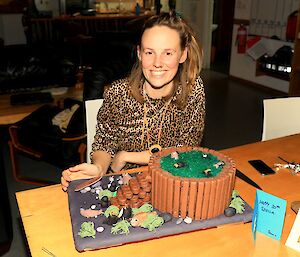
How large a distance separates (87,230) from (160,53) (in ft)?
2.24

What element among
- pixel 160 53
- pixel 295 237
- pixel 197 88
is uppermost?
pixel 160 53

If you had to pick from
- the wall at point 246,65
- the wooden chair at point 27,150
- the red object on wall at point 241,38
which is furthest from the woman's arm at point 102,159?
the red object on wall at point 241,38

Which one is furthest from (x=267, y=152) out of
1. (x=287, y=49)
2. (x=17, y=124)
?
(x=287, y=49)

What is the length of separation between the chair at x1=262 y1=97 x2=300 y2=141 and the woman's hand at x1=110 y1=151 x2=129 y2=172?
2.89ft

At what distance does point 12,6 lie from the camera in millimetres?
7145

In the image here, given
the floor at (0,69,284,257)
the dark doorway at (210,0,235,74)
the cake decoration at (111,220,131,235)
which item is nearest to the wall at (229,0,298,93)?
the floor at (0,69,284,257)

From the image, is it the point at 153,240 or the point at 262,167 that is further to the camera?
the point at 262,167

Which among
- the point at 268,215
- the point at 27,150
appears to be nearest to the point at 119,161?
the point at 268,215

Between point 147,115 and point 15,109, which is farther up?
point 147,115

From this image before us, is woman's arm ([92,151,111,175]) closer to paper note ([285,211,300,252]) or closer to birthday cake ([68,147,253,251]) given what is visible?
birthday cake ([68,147,253,251])

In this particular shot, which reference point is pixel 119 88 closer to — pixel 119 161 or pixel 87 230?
pixel 119 161

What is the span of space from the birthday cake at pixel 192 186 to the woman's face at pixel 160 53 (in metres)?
0.38

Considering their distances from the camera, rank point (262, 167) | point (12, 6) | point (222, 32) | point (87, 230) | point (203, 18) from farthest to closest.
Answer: point (222, 32) < point (12, 6) < point (203, 18) < point (262, 167) < point (87, 230)

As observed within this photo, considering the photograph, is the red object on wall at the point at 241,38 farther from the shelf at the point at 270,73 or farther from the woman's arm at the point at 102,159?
the woman's arm at the point at 102,159
